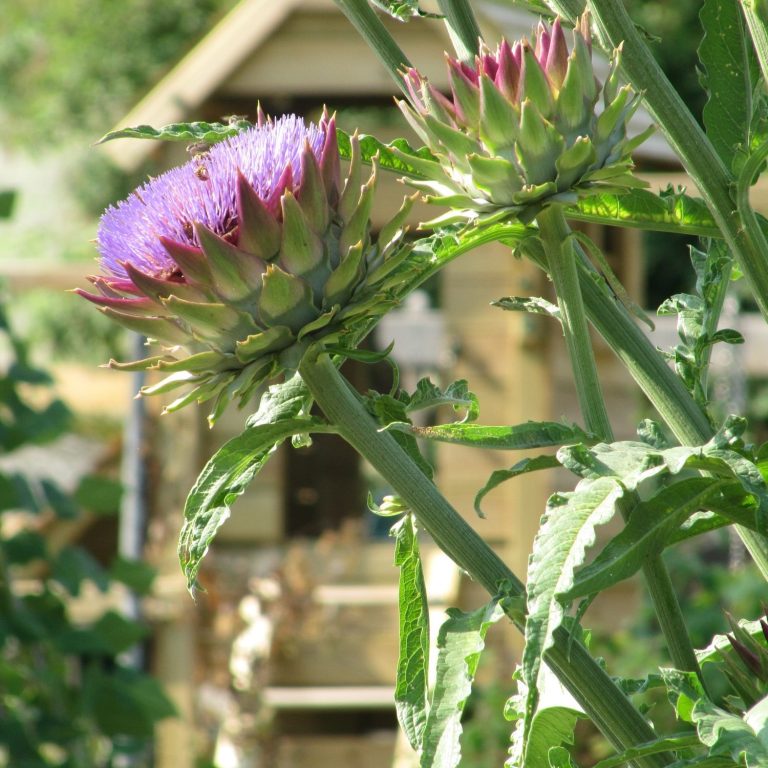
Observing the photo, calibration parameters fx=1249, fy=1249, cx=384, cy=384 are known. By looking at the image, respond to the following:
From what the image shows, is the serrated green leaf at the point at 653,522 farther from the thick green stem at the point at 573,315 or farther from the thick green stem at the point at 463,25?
the thick green stem at the point at 463,25

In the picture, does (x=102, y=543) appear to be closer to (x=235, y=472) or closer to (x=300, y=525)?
(x=300, y=525)

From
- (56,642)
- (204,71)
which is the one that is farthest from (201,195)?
(204,71)

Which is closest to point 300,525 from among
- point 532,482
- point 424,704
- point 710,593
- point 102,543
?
point 102,543

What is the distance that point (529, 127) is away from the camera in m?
0.50

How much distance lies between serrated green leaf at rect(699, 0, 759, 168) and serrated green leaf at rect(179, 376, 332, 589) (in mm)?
223

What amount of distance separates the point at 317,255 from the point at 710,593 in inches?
84.5

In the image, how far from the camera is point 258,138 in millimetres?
550

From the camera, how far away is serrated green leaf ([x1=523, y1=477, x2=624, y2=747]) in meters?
0.40

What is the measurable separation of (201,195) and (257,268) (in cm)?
5

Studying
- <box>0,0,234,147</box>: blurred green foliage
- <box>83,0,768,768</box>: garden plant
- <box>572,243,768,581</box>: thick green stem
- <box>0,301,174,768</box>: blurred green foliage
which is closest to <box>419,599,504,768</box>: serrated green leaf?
<box>83,0,768,768</box>: garden plant

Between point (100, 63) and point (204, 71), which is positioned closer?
point (204, 71)

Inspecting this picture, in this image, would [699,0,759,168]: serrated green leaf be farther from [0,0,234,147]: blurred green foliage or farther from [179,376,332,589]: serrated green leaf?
[0,0,234,147]: blurred green foliage

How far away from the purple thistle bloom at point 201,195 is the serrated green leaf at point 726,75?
18 centimetres

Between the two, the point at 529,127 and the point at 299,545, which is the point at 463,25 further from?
the point at 299,545
